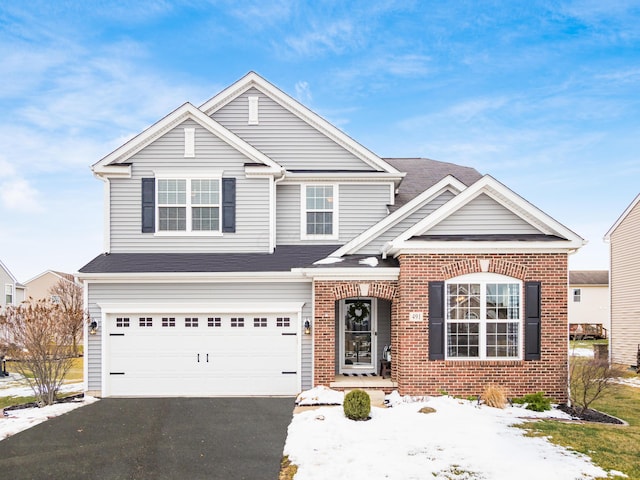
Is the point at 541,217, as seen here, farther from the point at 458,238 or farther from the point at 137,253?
the point at 137,253

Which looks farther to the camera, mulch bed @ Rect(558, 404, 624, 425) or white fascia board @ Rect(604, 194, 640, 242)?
white fascia board @ Rect(604, 194, 640, 242)

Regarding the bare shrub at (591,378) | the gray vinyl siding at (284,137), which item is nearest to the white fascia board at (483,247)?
the bare shrub at (591,378)

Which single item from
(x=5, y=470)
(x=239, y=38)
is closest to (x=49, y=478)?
(x=5, y=470)

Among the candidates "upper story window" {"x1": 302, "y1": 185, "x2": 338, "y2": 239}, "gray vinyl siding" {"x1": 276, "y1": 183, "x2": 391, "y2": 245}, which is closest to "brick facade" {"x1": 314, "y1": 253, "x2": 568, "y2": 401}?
"gray vinyl siding" {"x1": 276, "y1": 183, "x2": 391, "y2": 245}

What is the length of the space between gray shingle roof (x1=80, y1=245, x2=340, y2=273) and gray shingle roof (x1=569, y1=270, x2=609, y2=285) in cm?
3126

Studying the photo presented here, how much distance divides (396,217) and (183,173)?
20.4ft

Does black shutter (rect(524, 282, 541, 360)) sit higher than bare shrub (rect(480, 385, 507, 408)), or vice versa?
black shutter (rect(524, 282, 541, 360))

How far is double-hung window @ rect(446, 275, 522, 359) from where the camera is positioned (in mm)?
11367

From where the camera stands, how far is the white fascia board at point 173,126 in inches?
546

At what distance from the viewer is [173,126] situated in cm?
1401

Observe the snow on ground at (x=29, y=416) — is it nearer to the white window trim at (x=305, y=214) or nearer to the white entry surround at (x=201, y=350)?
the white entry surround at (x=201, y=350)

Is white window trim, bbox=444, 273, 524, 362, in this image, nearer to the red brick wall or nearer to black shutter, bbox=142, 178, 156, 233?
the red brick wall

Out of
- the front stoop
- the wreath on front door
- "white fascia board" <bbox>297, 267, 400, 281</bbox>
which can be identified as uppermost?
"white fascia board" <bbox>297, 267, 400, 281</bbox>

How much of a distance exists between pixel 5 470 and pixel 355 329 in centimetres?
870
